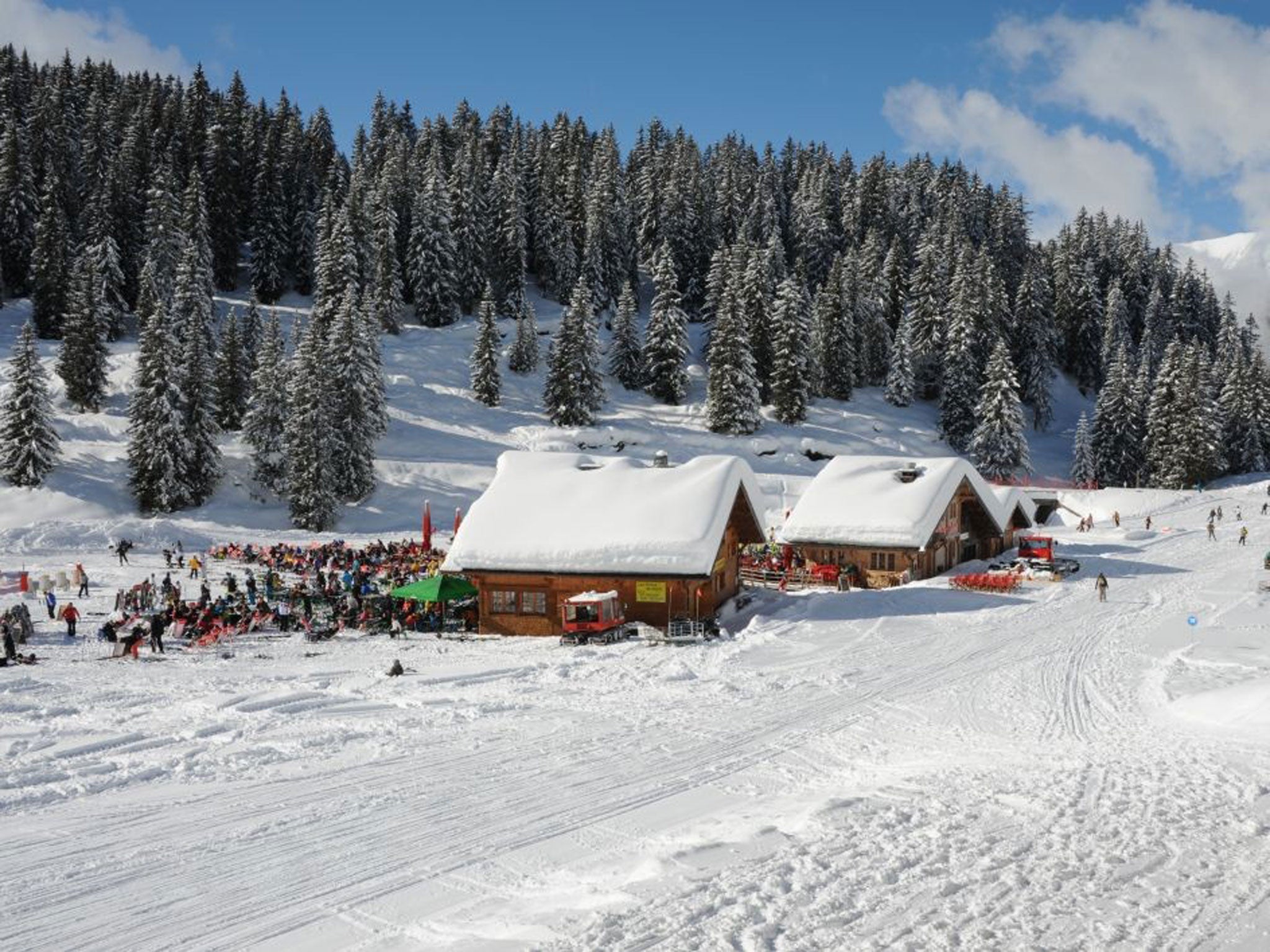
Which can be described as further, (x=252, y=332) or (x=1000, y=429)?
(x=1000, y=429)

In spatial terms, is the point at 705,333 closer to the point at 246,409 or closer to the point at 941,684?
the point at 246,409

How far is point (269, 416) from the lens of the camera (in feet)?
166

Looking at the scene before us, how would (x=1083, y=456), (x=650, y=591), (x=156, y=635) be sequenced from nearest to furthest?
(x=156, y=635) < (x=650, y=591) < (x=1083, y=456)

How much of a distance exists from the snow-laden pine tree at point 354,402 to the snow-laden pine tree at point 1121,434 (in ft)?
168

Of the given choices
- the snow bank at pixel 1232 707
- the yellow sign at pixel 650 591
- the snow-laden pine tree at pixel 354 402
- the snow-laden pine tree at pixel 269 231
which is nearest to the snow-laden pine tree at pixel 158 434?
the snow-laden pine tree at pixel 354 402

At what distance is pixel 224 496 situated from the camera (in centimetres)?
4984

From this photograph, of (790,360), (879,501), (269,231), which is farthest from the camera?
(269,231)

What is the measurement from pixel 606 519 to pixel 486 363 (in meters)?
39.7

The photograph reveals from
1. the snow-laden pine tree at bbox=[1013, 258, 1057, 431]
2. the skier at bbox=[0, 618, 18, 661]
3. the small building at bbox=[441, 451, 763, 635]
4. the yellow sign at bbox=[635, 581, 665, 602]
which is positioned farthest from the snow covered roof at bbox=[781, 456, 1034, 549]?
the snow-laden pine tree at bbox=[1013, 258, 1057, 431]

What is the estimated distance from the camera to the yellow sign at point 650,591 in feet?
87.7

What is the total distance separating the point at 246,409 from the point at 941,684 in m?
47.5

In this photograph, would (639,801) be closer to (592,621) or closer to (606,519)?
(592,621)

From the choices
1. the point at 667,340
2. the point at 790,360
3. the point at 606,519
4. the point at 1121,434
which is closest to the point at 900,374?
the point at 790,360

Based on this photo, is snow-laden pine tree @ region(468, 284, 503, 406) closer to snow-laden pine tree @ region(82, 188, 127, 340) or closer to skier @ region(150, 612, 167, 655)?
snow-laden pine tree @ region(82, 188, 127, 340)
